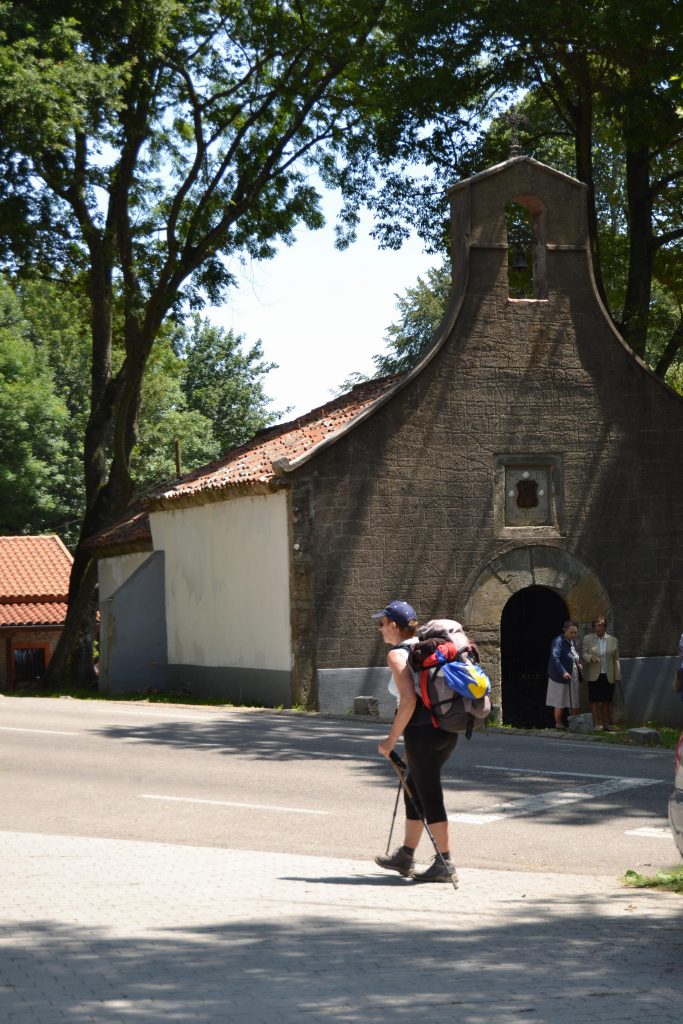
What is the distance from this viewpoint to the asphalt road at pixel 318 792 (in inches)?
396

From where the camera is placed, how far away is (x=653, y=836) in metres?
10.3

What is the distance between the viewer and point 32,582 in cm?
4581

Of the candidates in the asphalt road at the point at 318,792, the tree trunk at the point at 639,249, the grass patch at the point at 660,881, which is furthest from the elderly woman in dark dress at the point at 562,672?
the grass patch at the point at 660,881

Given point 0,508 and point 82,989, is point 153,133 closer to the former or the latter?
point 0,508

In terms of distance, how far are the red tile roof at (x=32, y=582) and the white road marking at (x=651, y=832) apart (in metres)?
35.5

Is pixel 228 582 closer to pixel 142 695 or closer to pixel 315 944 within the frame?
pixel 142 695

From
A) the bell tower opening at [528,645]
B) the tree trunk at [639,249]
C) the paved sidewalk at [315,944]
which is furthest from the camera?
the tree trunk at [639,249]

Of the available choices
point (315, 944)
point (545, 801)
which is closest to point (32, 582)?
point (545, 801)

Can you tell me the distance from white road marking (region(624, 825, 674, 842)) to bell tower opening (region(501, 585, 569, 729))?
1488 centimetres

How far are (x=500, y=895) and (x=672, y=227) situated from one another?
2726 cm

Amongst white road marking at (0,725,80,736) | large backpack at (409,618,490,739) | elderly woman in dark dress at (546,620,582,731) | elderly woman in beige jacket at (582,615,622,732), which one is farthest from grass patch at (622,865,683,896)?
elderly woman in dark dress at (546,620,582,731)

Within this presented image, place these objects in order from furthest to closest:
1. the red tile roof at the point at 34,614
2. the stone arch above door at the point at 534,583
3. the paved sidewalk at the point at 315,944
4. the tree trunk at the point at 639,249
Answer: the red tile roof at the point at 34,614 < the tree trunk at the point at 639,249 < the stone arch above door at the point at 534,583 < the paved sidewalk at the point at 315,944

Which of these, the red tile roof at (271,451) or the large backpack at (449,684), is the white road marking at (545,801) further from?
the red tile roof at (271,451)

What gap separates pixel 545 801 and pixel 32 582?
35833mm
